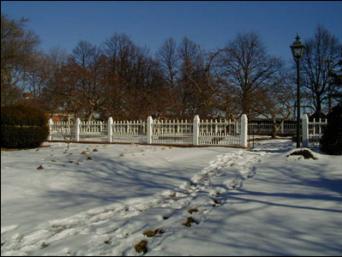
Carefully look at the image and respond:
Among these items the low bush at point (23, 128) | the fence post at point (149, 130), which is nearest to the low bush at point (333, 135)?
the fence post at point (149, 130)

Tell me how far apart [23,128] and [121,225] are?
9.02 metres

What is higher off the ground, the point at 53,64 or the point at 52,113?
the point at 53,64

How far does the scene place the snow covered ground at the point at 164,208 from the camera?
3875mm

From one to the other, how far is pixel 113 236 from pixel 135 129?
14.1m

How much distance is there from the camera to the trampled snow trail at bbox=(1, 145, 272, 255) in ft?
12.4

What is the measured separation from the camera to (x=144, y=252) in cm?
370

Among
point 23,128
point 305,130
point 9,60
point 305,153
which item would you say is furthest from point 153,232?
point 305,130

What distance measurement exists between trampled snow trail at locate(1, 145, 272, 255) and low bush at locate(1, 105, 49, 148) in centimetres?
754

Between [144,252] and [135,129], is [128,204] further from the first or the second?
[135,129]

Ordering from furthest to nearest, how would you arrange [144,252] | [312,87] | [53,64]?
[312,87]
[53,64]
[144,252]

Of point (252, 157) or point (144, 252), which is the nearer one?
point (144, 252)

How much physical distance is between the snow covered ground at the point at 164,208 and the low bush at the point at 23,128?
4.12m

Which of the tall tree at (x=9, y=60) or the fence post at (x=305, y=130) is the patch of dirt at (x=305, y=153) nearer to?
the fence post at (x=305, y=130)

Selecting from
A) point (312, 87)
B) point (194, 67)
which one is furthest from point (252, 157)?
point (312, 87)
